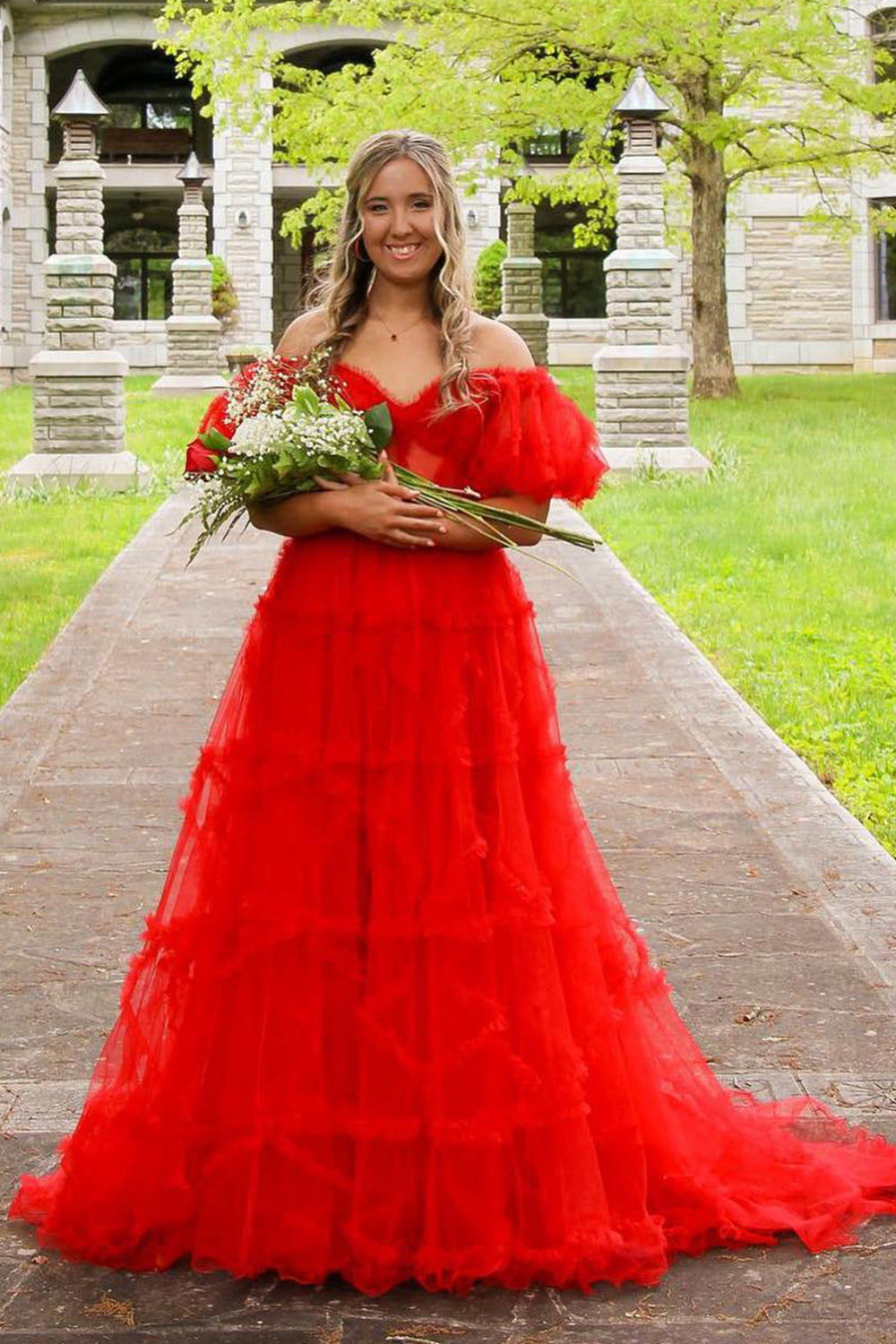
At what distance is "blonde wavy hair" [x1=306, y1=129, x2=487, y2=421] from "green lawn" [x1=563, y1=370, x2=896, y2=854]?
3.74m

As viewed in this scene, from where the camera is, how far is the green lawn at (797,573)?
873 cm

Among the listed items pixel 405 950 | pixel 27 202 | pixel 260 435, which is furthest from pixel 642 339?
pixel 27 202

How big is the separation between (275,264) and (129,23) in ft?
20.5

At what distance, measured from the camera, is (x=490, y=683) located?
149 inches

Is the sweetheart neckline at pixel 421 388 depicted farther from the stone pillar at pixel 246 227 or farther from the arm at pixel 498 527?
the stone pillar at pixel 246 227

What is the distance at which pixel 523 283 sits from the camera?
29.7 m

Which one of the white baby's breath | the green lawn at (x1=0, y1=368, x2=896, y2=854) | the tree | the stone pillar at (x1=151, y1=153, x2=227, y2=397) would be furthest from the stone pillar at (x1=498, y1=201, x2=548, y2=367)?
the white baby's breath

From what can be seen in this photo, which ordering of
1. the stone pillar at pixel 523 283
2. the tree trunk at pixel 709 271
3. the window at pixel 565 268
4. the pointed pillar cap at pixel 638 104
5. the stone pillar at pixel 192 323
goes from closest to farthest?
1. the pointed pillar cap at pixel 638 104
2. the tree trunk at pixel 709 271
3. the stone pillar at pixel 192 323
4. the stone pillar at pixel 523 283
5. the window at pixel 565 268

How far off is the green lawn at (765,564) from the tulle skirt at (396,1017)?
11.5ft

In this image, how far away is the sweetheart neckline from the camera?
12.3 ft

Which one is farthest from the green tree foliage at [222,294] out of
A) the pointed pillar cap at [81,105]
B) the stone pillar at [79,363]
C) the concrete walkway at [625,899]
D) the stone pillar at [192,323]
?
the concrete walkway at [625,899]

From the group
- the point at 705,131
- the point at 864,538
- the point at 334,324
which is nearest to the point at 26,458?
the point at 864,538

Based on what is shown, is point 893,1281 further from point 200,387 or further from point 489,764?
point 200,387

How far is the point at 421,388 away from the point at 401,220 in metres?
0.32
